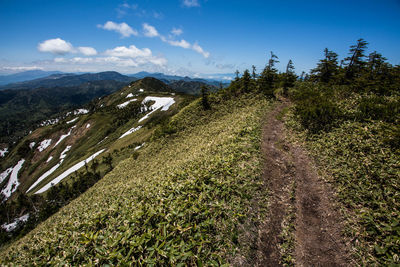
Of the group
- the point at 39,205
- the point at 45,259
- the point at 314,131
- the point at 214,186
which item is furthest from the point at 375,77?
the point at 39,205

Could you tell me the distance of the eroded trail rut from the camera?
7.25m

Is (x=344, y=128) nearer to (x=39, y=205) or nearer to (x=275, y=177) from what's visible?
(x=275, y=177)

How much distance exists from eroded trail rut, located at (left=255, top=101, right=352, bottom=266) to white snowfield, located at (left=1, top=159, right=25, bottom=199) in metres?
217

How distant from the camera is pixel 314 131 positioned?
58.9ft

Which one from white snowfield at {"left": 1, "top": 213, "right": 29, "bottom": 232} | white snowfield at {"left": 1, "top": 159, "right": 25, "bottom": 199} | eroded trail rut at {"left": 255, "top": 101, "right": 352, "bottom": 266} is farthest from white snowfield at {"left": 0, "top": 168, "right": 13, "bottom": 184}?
eroded trail rut at {"left": 255, "top": 101, "right": 352, "bottom": 266}

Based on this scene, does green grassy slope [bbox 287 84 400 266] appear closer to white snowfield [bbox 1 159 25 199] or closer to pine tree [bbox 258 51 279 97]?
pine tree [bbox 258 51 279 97]

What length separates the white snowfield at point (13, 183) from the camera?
5704 inches

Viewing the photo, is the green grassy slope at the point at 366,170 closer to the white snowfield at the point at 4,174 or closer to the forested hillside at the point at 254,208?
the forested hillside at the point at 254,208

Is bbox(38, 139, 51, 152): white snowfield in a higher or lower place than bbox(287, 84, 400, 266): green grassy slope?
lower

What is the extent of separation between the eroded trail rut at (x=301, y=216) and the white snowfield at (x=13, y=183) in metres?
217

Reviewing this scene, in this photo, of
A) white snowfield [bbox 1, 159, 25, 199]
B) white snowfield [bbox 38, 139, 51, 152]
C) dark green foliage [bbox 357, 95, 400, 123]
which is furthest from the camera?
white snowfield [bbox 38, 139, 51, 152]

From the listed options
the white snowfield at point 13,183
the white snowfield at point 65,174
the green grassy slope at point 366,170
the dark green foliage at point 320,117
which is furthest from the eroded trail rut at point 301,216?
the white snowfield at point 13,183

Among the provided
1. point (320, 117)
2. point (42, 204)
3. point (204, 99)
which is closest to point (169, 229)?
point (320, 117)

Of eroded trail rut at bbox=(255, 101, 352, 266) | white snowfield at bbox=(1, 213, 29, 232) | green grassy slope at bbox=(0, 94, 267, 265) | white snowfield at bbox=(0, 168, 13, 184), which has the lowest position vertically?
white snowfield at bbox=(0, 168, 13, 184)
